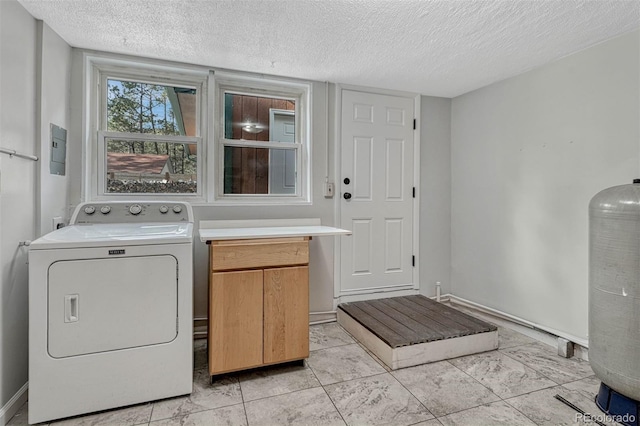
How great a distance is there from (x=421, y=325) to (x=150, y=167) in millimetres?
2539

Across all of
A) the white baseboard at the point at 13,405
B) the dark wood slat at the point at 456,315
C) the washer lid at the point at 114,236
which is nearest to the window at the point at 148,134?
the washer lid at the point at 114,236

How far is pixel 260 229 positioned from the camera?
2512mm

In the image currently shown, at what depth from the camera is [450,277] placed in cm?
355

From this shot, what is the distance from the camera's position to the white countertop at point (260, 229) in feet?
6.65

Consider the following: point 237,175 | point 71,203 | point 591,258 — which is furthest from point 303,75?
point 591,258

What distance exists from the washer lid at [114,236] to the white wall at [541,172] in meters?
2.68

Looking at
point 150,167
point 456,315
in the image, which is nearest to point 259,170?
point 150,167

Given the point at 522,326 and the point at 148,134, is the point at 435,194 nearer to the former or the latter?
the point at 522,326

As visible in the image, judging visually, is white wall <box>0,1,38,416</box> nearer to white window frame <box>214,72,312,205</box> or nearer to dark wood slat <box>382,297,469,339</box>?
white window frame <box>214,72,312,205</box>

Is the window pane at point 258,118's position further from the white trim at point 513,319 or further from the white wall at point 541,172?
the white trim at point 513,319

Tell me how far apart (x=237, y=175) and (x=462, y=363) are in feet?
7.63

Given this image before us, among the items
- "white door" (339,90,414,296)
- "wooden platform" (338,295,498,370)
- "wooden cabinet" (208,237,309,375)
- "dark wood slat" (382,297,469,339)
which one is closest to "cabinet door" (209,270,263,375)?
"wooden cabinet" (208,237,309,375)

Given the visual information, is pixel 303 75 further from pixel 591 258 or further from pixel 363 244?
pixel 591 258

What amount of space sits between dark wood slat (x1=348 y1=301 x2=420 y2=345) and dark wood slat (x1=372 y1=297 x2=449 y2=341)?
0.22 ft
